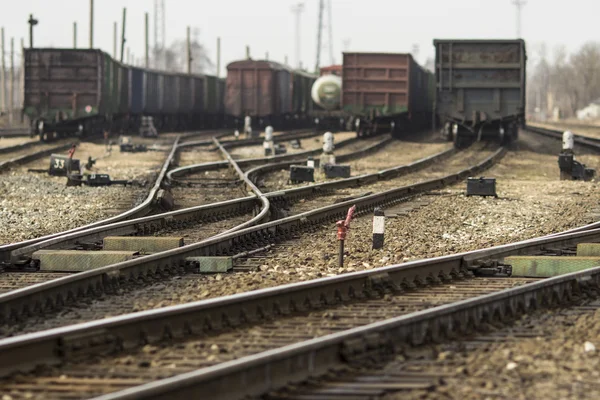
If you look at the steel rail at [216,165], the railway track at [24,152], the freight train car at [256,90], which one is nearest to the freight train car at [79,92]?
the railway track at [24,152]

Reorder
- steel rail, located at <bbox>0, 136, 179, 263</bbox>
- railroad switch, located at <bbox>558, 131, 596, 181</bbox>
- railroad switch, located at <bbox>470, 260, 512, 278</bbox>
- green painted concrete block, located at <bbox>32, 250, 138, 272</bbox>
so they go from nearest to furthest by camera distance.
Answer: railroad switch, located at <bbox>470, 260, 512, 278</bbox>
green painted concrete block, located at <bbox>32, 250, 138, 272</bbox>
steel rail, located at <bbox>0, 136, 179, 263</bbox>
railroad switch, located at <bbox>558, 131, 596, 181</bbox>

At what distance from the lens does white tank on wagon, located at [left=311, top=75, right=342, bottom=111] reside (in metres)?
47.1

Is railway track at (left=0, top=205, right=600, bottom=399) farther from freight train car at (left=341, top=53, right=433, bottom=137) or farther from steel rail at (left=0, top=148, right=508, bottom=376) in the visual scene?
freight train car at (left=341, top=53, right=433, bottom=137)

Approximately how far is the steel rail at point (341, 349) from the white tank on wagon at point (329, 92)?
130ft

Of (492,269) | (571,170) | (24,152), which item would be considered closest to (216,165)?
(571,170)

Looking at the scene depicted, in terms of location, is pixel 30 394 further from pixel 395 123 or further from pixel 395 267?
pixel 395 123

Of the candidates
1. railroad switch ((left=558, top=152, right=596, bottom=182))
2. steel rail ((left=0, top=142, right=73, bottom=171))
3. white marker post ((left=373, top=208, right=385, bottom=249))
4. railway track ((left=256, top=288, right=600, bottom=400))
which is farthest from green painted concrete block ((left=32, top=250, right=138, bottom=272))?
steel rail ((left=0, top=142, right=73, bottom=171))

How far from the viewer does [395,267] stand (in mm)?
8078

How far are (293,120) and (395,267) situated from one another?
5076 centimetres

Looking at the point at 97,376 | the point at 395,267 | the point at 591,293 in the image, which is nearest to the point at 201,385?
the point at 97,376

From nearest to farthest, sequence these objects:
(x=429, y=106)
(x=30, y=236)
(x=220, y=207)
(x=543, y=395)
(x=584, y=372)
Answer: (x=543, y=395), (x=584, y=372), (x=30, y=236), (x=220, y=207), (x=429, y=106)

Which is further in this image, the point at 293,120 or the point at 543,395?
the point at 293,120

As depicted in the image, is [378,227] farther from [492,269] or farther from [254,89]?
[254,89]

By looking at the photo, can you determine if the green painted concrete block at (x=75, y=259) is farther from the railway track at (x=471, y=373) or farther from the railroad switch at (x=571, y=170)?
the railroad switch at (x=571, y=170)
